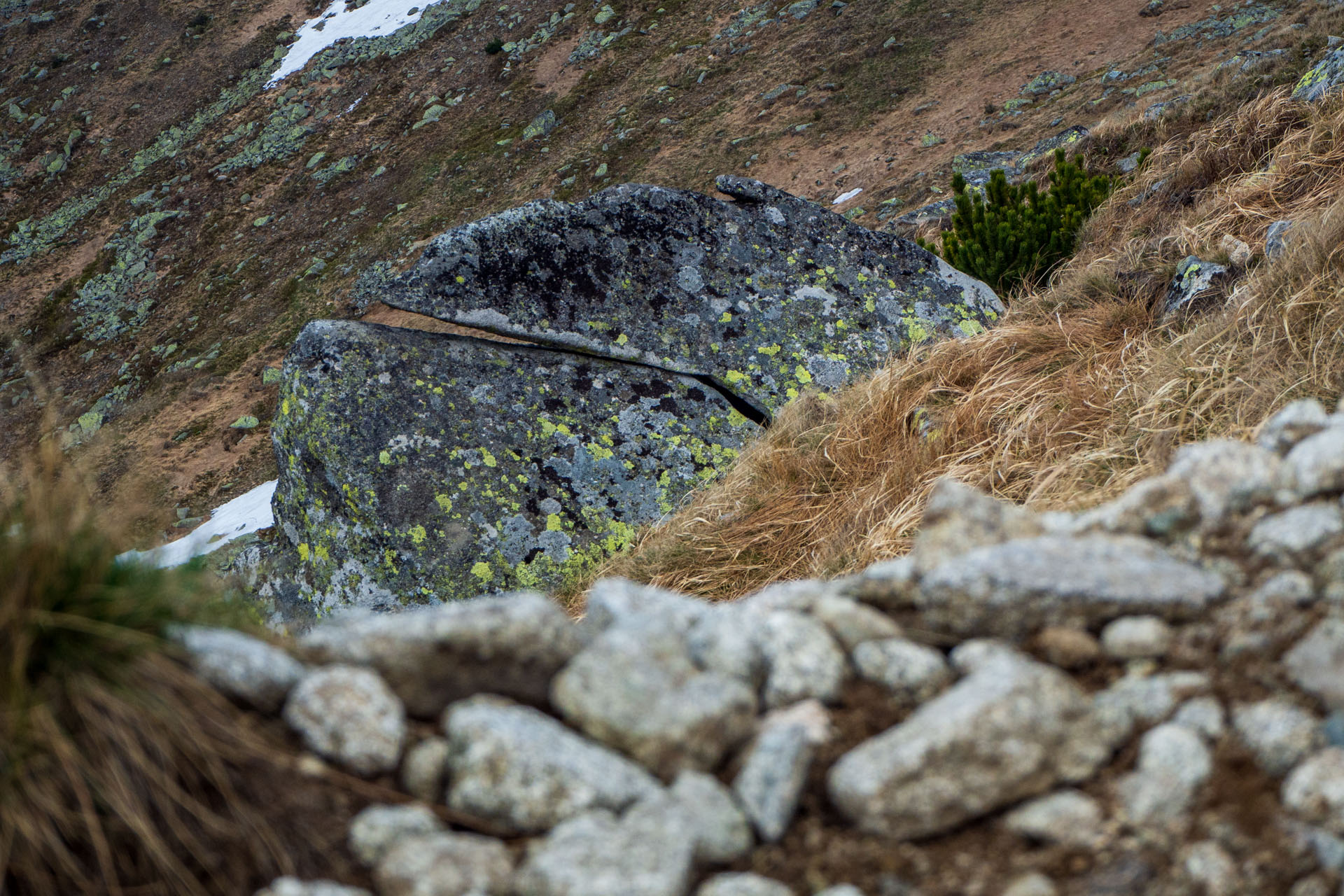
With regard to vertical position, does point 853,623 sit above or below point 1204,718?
above

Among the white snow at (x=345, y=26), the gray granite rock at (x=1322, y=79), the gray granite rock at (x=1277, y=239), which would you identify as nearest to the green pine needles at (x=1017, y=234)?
the gray granite rock at (x=1322, y=79)

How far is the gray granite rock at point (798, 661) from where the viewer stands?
172 centimetres

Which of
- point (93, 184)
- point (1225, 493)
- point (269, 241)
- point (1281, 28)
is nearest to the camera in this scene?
point (1225, 493)

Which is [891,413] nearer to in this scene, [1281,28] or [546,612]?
[546,612]

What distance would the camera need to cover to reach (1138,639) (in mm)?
1673

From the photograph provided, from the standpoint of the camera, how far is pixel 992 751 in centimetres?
149

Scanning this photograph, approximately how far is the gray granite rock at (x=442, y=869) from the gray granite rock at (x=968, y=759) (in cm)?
56

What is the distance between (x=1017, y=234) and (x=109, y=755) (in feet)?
21.1

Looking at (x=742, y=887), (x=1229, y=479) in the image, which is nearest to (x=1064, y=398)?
(x=1229, y=479)

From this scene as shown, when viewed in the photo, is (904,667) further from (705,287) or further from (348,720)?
(705,287)

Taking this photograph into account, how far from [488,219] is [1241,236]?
4272mm

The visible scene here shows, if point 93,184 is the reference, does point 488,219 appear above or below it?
below

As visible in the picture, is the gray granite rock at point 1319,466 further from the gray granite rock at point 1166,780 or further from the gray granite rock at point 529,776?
the gray granite rock at point 529,776

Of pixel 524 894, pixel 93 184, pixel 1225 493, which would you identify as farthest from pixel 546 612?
pixel 93 184
